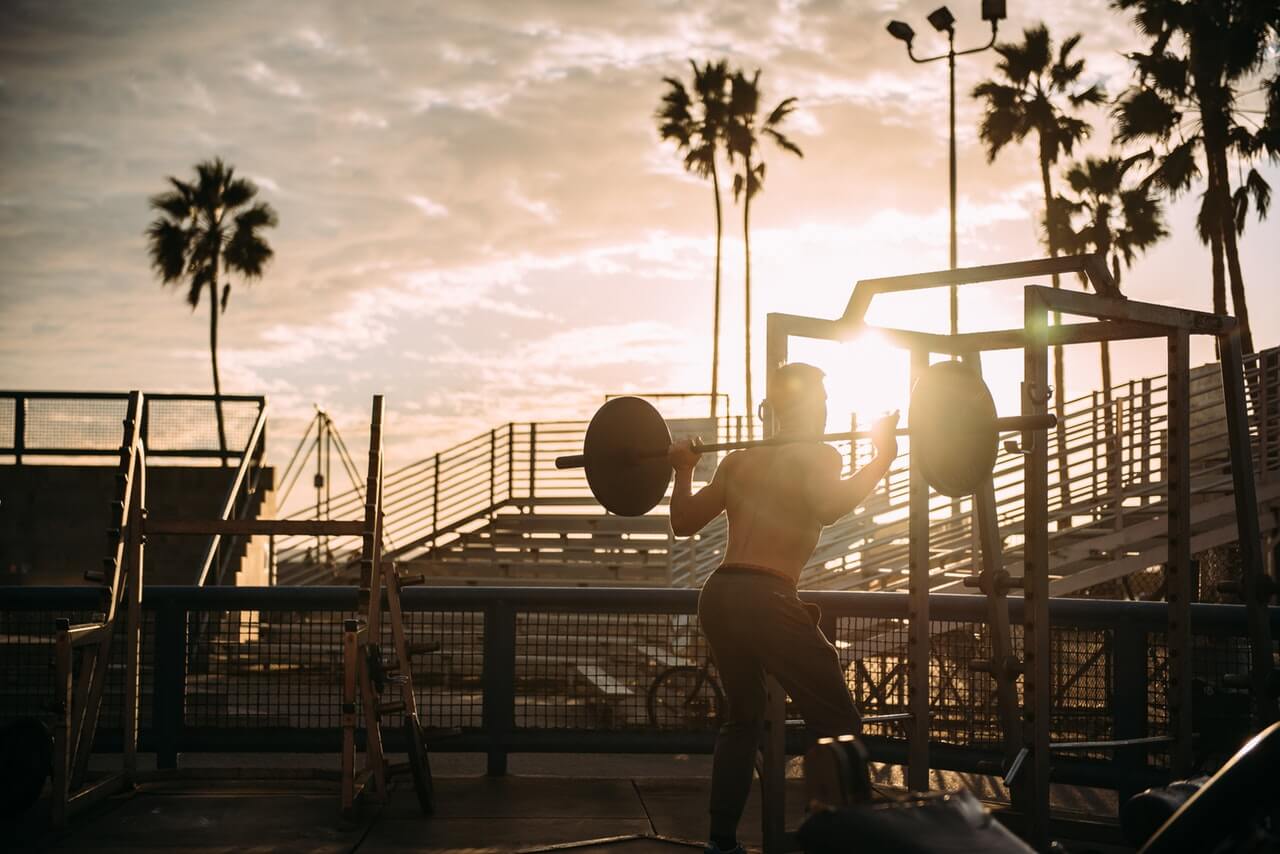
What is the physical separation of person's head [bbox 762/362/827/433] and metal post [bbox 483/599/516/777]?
2734mm

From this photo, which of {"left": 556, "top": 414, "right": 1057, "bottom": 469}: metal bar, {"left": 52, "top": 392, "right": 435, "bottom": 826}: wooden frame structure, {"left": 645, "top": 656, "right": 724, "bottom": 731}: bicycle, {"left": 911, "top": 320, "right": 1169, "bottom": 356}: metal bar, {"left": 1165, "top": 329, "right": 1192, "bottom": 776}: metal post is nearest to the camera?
{"left": 556, "top": 414, "right": 1057, "bottom": 469}: metal bar

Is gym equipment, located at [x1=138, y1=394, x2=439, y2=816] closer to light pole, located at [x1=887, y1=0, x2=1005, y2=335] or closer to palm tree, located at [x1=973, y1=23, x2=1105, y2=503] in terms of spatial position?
light pole, located at [x1=887, y1=0, x2=1005, y2=335]

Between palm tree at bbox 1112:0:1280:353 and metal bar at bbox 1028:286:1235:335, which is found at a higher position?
palm tree at bbox 1112:0:1280:353

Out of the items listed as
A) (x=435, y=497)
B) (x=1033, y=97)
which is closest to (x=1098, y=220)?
(x=1033, y=97)

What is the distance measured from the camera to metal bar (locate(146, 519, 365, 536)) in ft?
21.0

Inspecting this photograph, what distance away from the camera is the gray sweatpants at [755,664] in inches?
174

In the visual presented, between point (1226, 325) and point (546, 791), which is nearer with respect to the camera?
point (1226, 325)

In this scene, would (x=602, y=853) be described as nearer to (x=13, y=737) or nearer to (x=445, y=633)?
(x=445, y=633)

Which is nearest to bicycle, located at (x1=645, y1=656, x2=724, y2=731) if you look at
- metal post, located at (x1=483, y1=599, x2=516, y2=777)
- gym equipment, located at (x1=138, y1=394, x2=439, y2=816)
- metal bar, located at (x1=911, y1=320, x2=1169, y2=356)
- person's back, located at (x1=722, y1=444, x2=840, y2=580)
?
metal post, located at (x1=483, y1=599, x2=516, y2=777)

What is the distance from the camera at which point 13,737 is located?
579 centimetres

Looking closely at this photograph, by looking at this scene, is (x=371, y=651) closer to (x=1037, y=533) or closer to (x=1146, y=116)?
(x=1037, y=533)

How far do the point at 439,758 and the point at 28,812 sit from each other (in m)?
2.68

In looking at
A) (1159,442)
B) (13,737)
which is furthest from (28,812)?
(1159,442)

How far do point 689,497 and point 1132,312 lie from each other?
1964 mm
